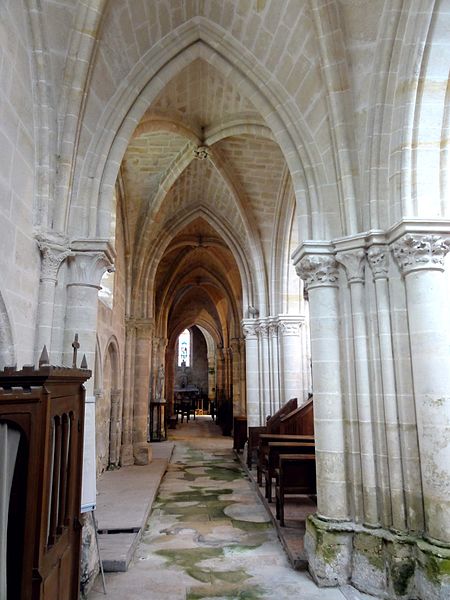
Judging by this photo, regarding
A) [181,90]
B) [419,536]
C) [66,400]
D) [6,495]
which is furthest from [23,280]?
[181,90]

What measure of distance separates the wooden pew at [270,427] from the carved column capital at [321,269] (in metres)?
4.38

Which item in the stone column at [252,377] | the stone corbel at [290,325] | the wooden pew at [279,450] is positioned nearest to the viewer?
the wooden pew at [279,450]

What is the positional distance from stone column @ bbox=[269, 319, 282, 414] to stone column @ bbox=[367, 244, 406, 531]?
5932mm

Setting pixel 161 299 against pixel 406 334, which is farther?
pixel 161 299

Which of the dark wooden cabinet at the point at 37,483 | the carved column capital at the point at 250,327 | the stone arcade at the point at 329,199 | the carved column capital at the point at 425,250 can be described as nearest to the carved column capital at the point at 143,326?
the carved column capital at the point at 250,327

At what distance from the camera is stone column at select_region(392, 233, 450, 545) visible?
13.1 ft

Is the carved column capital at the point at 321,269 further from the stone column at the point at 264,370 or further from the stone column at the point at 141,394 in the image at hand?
the stone column at the point at 141,394

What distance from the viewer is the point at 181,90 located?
7.93 metres

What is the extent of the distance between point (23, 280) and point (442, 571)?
15.3 feet

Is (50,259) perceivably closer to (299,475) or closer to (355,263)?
(355,263)

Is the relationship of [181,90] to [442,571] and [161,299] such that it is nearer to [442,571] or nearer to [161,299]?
[442,571]

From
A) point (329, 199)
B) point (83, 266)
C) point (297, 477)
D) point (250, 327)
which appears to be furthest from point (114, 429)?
point (329, 199)

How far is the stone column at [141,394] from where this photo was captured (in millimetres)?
10688

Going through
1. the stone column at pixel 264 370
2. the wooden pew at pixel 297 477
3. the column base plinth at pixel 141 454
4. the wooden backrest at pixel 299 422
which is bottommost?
Answer: the column base plinth at pixel 141 454
